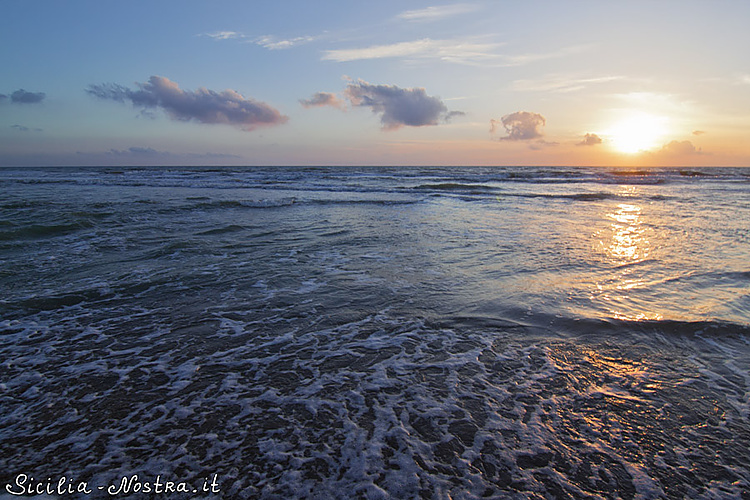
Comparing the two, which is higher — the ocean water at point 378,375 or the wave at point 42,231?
the wave at point 42,231

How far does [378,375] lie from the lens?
385 centimetres

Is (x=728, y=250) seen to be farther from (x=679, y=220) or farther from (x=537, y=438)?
(x=537, y=438)

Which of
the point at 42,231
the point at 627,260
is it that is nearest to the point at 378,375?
the point at 627,260

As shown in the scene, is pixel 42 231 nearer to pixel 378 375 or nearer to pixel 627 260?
pixel 378 375

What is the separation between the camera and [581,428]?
10.0 ft

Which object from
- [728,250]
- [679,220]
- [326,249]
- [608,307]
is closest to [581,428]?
[608,307]

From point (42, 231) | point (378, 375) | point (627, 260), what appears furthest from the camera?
point (42, 231)

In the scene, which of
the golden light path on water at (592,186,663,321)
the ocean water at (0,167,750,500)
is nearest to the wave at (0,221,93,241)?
the ocean water at (0,167,750,500)

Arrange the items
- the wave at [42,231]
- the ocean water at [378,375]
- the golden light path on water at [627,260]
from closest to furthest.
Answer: the ocean water at [378,375]
the golden light path on water at [627,260]
the wave at [42,231]

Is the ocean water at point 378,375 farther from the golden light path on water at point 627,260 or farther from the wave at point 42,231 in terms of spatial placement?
the wave at point 42,231

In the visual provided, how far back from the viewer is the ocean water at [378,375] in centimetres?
265

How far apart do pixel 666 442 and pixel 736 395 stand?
3.87ft

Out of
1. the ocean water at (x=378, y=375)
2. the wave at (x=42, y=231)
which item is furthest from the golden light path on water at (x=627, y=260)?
the wave at (x=42, y=231)

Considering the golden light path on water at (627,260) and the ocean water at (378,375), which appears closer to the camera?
the ocean water at (378,375)
